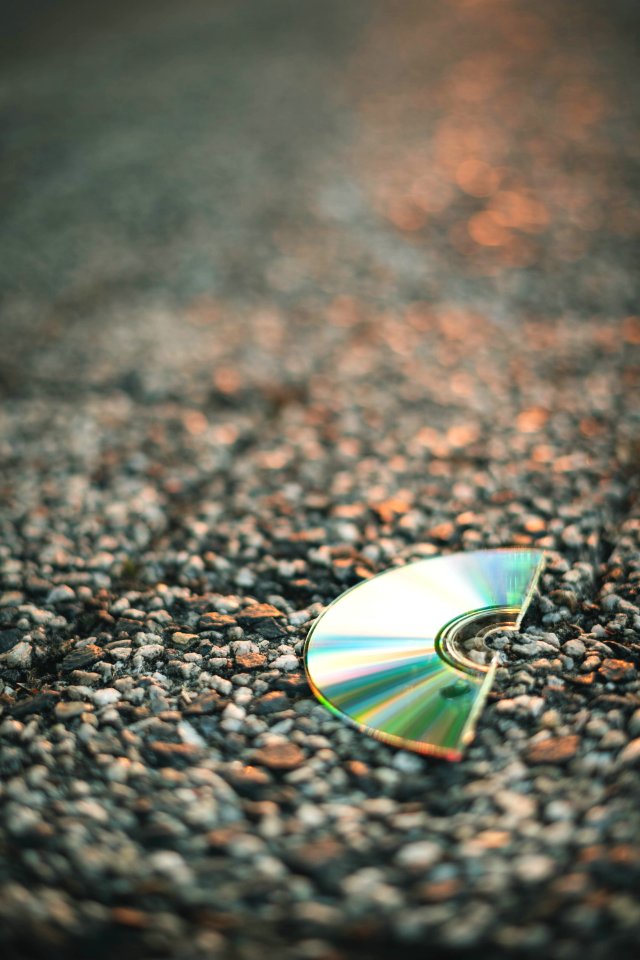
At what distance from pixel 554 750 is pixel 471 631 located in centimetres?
44

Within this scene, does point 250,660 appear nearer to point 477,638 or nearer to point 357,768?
point 357,768

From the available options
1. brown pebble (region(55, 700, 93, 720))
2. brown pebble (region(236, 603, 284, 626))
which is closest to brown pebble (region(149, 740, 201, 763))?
brown pebble (region(55, 700, 93, 720))

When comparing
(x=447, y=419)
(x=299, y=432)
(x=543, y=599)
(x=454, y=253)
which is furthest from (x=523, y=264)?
(x=543, y=599)

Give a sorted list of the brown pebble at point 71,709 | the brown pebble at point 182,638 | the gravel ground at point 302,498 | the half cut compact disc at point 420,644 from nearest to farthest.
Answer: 1. the gravel ground at point 302,498
2. the half cut compact disc at point 420,644
3. the brown pebble at point 71,709
4. the brown pebble at point 182,638

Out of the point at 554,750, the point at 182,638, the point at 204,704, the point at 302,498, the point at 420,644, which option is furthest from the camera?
the point at 302,498

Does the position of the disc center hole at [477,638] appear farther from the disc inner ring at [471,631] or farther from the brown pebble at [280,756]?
the brown pebble at [280,756]

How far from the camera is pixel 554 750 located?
1699 millimetres

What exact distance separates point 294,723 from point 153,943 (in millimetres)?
612

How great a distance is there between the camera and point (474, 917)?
4.48ft

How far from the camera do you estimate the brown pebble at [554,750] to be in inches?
66.1

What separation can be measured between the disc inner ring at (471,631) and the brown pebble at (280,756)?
0.49m

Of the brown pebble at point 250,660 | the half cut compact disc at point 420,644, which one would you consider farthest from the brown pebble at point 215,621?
the half cut compact disc at point 420,644

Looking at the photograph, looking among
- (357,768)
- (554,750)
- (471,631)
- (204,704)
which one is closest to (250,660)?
(204,704)

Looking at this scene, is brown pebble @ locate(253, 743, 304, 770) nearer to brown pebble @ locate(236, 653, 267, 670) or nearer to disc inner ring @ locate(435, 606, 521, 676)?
brown pebble @ locate(236, 653, 267, 670)
